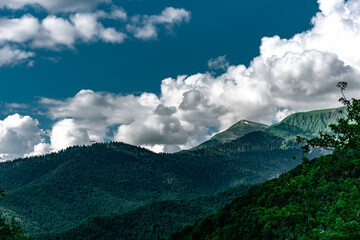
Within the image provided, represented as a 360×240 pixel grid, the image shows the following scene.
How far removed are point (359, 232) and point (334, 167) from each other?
822cm

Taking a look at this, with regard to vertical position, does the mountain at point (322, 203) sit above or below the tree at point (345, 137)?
below

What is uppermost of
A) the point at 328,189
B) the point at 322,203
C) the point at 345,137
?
the point at 345,137

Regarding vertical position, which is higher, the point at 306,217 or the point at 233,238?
the point at 306,217

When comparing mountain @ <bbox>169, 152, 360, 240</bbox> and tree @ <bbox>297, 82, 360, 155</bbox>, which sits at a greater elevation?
tree @ <bbox>297, 82, 360, 155</bbox>

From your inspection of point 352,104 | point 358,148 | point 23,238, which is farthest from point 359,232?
point 23,238

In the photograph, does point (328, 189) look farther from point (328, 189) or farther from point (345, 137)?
point (345, 137)

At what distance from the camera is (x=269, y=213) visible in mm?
34000

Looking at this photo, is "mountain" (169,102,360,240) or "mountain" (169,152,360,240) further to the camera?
"mountain" (169,102,360,240)

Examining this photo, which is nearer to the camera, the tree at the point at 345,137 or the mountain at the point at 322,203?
the mountain at the point at 322,203

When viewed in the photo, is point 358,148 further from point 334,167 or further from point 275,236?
point 275,236

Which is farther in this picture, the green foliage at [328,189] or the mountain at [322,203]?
the green foliage at [328,189]

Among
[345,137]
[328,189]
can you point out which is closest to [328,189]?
[328,189]

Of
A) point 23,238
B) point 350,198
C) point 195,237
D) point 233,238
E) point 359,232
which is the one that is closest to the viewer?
point 359,232

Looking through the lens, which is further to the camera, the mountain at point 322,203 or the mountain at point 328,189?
the mountain at point 328,189
